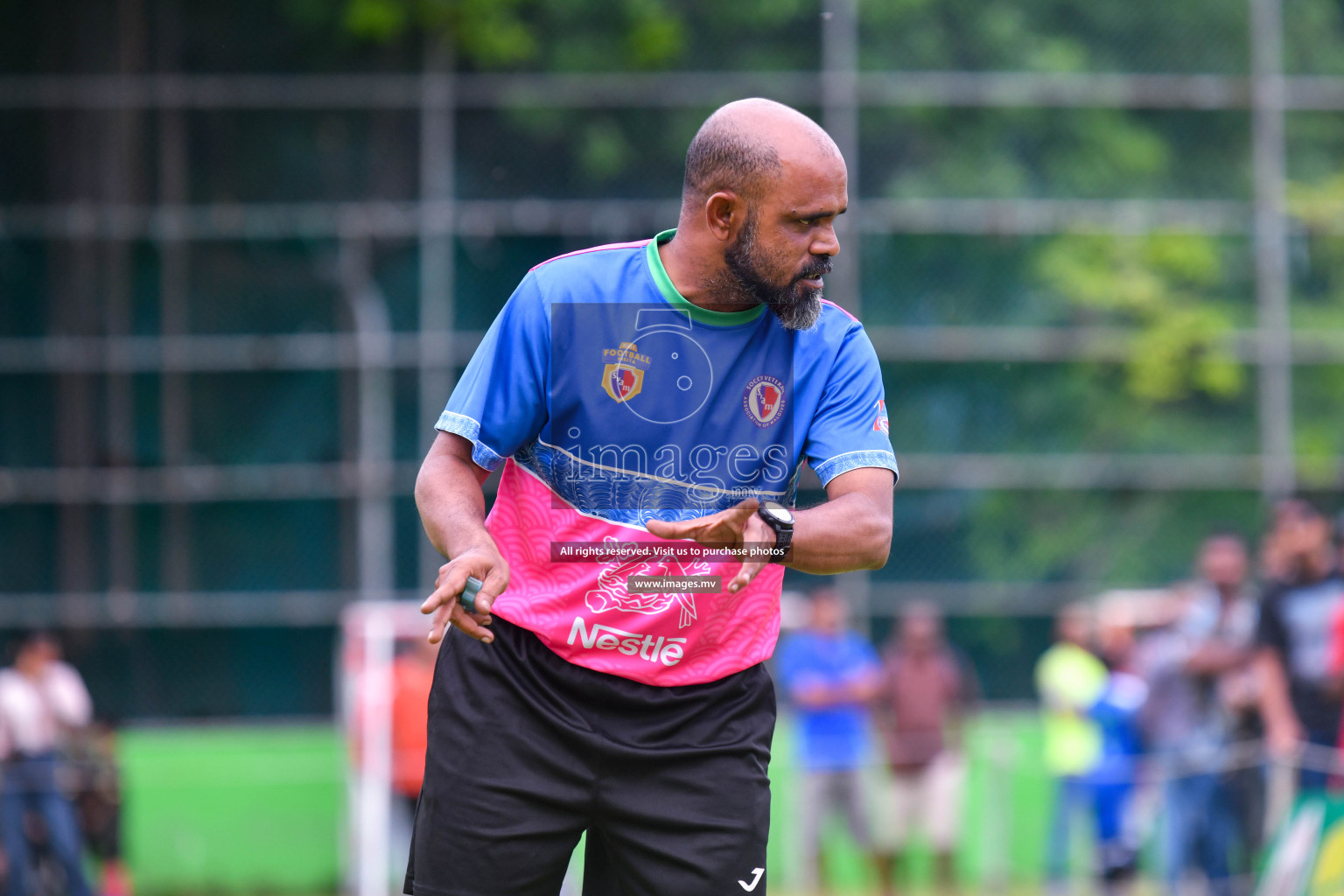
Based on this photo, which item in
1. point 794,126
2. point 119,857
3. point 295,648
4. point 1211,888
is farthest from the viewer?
point 295,648

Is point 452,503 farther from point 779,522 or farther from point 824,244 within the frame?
point 824,244

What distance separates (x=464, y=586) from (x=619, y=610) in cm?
45

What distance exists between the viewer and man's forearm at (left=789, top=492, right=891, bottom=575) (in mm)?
3043

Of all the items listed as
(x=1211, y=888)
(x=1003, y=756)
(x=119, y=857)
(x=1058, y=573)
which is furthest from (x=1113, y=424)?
(x=119, y=857)

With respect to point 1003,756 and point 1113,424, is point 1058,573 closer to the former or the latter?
point 1113,424

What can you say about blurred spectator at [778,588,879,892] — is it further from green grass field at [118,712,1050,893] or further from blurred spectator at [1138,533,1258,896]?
blurred spectator at [1138,533,1258,896]

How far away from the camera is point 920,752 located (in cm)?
1122

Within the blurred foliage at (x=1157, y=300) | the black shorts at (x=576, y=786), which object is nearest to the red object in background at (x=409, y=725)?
the blurred foliage at (x=1157, y=300)

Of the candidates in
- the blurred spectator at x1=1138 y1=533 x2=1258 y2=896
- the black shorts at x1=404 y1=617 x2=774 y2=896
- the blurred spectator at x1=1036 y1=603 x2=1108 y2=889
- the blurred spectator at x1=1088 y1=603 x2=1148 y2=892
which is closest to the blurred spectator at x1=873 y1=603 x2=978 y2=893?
the blurred spectator at x1=1036 y1=603 x2=1108 y2=889

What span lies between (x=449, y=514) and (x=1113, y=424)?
12.0 metres

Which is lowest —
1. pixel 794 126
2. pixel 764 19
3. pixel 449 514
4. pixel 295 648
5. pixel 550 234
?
pixel 295 648

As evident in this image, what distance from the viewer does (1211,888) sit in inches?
342

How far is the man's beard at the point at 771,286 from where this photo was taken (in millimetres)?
3297

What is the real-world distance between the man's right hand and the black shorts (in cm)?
30
